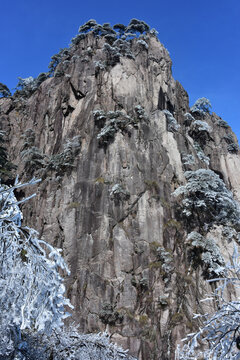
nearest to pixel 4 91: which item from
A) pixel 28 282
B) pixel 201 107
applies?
pixel 201 107

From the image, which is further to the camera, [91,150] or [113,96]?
[113,96]

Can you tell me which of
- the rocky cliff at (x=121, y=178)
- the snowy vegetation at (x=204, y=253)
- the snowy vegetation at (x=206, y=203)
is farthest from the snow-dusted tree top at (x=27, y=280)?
the snowy vegetation at (x=206, y=203)

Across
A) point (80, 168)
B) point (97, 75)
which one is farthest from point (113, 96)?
point (80, 168)

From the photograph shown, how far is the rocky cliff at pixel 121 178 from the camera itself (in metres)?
22.1

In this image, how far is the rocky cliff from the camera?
72.4ft

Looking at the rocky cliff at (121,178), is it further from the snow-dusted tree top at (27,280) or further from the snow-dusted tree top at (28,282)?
the snow-dusted tree top at (28,282)

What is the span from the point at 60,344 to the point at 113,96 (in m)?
26.2

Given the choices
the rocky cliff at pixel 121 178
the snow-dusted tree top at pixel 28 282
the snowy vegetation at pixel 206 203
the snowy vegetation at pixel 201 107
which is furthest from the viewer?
the snowy vegetation at pixel 201 107

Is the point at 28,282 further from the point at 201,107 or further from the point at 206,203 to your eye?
the point at 201,107

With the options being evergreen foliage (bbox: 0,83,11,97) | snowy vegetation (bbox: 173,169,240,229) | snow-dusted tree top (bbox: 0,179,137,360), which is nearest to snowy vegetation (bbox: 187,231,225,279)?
snowy vegetation (bbox: 173,169,240,229)

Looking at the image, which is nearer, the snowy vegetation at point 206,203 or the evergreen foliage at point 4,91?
the snowy vegetation at point 206,203

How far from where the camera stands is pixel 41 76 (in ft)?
151

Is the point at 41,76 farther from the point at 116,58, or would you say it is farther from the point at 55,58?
the point at 116,58

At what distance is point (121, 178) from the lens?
2756 centimetres
